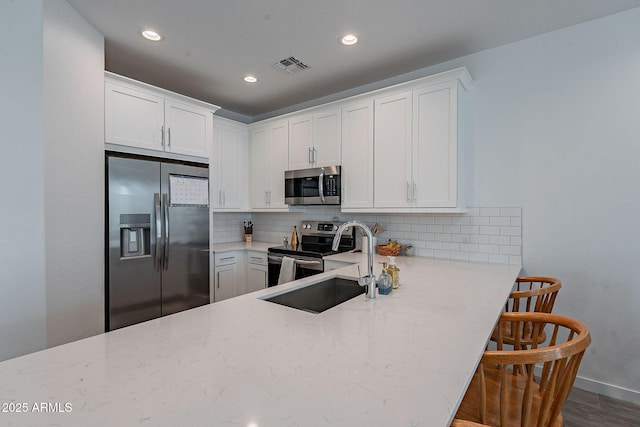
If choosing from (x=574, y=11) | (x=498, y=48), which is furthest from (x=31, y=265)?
(x=574, y=11)

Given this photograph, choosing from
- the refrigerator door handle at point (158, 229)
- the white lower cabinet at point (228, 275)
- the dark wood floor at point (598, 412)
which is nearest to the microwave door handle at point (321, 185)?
the white lower cabinet at point (228, 275)

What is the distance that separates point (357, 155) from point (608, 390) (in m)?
2.67

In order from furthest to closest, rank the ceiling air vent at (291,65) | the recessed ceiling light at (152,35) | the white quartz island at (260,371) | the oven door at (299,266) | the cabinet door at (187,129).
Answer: the oven door at (299,266), the cabinet door at (187,129), the ceiling air vent at (291,65), the recessed ceiling light at (152,35), the white quartz island at (260,371)

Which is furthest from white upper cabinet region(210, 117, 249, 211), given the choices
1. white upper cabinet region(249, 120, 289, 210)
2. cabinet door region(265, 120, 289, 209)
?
cabinet door region(265, 120, 289, 209)

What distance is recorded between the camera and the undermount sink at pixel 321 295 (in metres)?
1.79

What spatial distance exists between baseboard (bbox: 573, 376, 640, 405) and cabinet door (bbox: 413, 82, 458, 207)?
5.32ft

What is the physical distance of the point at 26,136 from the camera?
6.01ft

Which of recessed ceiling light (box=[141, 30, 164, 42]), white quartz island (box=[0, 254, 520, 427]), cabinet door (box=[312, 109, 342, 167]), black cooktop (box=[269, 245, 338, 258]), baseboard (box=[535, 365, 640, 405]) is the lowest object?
baseboard (box=[535, 365, 640, 405])

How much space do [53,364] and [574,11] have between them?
3.41 meters

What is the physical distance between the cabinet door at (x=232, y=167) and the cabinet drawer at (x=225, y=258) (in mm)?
599

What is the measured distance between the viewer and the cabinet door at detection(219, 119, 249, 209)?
3.84 m

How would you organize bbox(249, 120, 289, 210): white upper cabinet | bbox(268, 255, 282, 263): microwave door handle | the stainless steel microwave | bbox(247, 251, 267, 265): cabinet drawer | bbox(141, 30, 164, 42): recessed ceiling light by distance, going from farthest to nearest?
1. bbox(249, 120, 289, 210): white upper cabinet
2. bbox(247, 251, 267, 265): cabinet drawer
3. bbox(268, 255, 282, 263): microwave door handle
4. the stainless steel microwave
5. bbox(141, 30, 164, 42): recessed ceiling light

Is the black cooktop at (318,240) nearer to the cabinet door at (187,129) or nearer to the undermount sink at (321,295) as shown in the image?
the undermount sink at (321,295)

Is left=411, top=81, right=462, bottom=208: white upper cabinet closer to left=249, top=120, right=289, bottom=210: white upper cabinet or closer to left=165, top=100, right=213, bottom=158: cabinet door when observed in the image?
left=249, top=120, right=289, bottom=210: white upper cabinet
